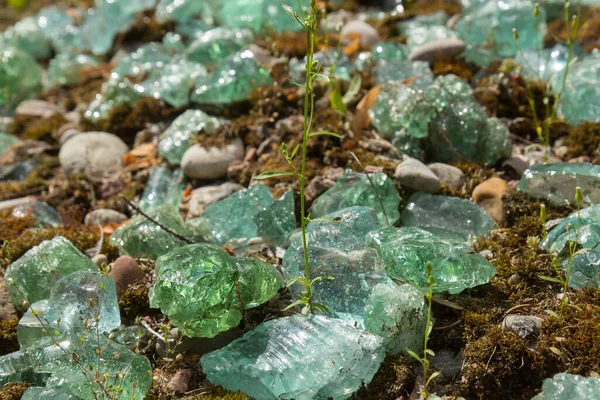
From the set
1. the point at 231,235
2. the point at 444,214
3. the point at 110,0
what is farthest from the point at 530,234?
the point at 110,0

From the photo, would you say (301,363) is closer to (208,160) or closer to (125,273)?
(125,273)

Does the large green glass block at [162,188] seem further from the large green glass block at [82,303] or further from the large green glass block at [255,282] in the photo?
the large green glass block at [255,282]

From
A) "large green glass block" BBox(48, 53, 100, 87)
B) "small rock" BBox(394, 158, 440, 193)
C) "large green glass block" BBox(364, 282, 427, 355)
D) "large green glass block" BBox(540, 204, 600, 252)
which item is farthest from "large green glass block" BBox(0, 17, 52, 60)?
"large green glass block" BBox(540, 204, 600, 252)

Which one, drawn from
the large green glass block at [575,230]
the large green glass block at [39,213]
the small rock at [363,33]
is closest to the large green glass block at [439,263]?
the large green glass block at [575,230]

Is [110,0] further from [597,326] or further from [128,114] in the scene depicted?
[597,326]

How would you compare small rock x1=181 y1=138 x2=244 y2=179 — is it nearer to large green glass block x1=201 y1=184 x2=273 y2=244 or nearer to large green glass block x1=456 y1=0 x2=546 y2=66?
large green glass block x1=201 y1=184 x2=273 y2=244

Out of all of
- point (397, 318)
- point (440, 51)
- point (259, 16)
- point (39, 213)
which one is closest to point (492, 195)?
point (397, 318)

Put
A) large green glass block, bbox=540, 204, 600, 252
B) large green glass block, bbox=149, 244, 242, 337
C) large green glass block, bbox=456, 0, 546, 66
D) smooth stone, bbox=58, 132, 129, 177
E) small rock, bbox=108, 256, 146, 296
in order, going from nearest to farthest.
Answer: large green glass block, bbox=149, 244, 242, 337, large green glass block, bbox=540, 204, 600, 252, small rock, bbox=108, 256, 146, 296, smooth stone, bbox=58, 132, 129, 177, large green glass block, bbox=456, 0, 546, 66
